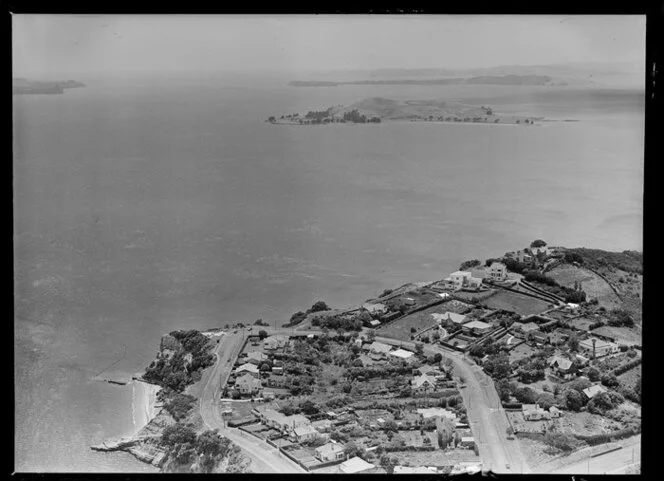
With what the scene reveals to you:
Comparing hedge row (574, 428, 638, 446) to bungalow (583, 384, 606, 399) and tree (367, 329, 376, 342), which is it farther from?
tree (367, 329, 376, 342)

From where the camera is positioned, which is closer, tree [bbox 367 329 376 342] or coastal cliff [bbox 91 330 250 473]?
coastal cliff [bbox 91 330 250 473]

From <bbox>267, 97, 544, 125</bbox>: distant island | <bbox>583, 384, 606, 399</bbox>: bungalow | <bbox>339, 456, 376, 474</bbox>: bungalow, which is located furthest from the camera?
<bbox>267, 97, 544, 125</bbox>: distant island

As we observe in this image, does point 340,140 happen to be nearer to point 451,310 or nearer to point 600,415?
point 451,310

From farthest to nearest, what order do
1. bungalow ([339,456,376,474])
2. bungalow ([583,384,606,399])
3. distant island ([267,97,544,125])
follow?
distant island ([267,97,544,125]) → bungalow ([583,384,606,399]) → bungalow ([339,456,376,474])

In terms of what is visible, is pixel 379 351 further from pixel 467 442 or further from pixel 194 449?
pixel 194 449

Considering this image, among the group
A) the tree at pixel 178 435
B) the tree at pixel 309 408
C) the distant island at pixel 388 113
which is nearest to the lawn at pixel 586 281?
the distant island at pixel 388 113

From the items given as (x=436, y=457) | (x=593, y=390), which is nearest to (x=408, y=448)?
(x=436, y=457)

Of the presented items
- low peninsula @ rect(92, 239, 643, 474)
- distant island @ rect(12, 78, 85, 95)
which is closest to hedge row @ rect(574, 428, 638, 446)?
low peninsula @ rect(92, 239, 643, 474)
